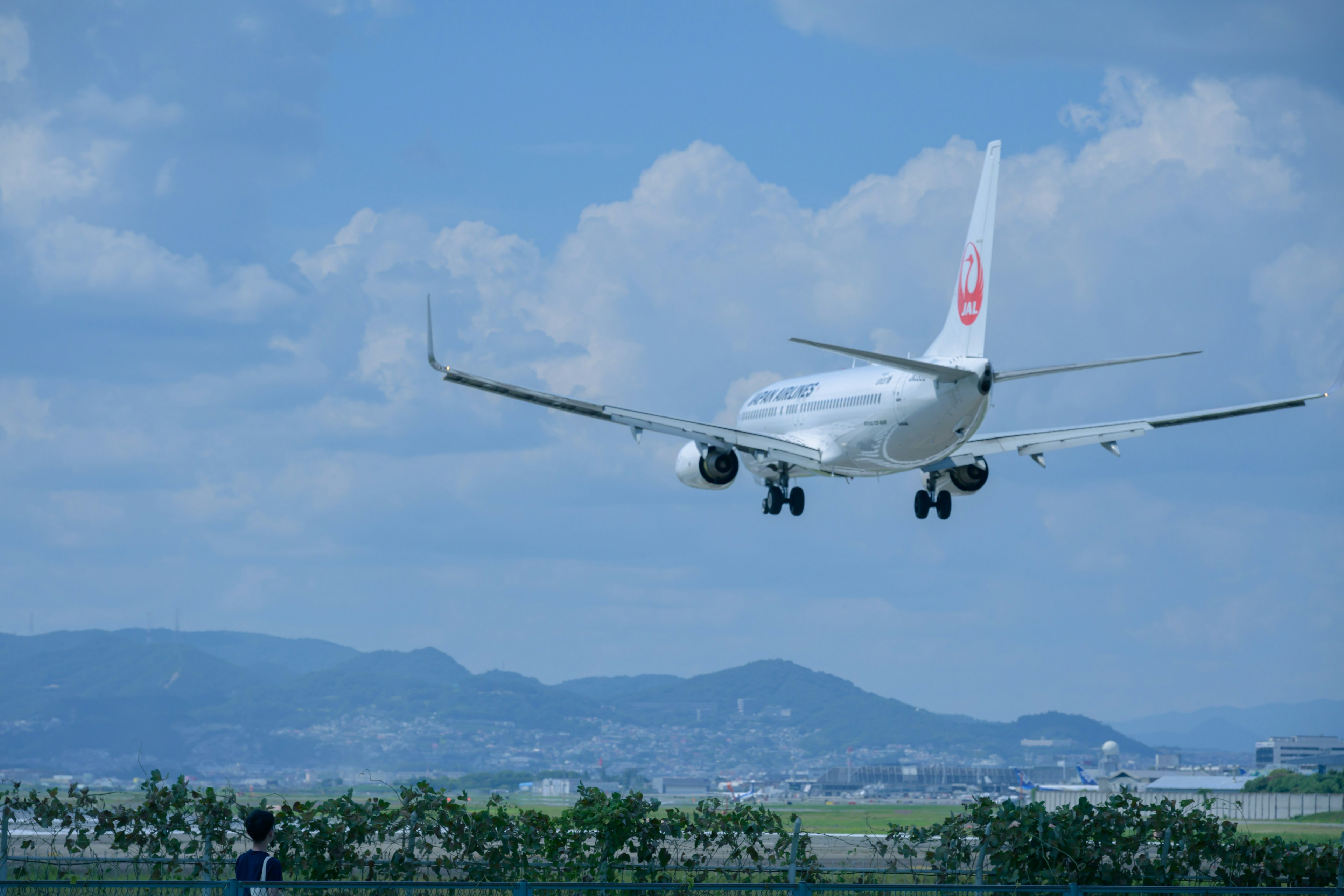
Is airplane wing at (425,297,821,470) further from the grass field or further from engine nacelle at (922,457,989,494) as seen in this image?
the grass field

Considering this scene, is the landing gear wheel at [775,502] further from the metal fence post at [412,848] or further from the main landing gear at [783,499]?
the metal fence post at [412,848]

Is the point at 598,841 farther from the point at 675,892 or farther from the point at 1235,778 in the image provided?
the point at 1235,778

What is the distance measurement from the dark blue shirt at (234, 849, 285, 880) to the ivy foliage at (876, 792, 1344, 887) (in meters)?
13.5

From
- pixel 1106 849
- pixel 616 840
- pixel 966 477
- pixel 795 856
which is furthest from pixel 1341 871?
pixel 966 477

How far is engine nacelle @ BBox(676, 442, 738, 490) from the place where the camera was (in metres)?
56.5

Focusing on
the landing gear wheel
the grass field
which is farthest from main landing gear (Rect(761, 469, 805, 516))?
the grass field

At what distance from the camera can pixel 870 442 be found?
168 ft

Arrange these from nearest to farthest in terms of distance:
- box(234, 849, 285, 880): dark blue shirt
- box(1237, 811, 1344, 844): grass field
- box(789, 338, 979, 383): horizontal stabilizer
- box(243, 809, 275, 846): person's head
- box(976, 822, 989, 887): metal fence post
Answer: box(243, 809, 275, 846): person's head
box(234, 849, 285, 880): dark blue shirt
box(976, 822, 989, 887): metal fence post
box(789, 338, 979, 383): horizontal stabilizer
box(1237, 811, 1344, 844): grass field

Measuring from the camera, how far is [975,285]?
52438mm

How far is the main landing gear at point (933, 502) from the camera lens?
56219 millimetres

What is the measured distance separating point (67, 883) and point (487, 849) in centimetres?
909

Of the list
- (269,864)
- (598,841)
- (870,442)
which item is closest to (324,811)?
(598,841)

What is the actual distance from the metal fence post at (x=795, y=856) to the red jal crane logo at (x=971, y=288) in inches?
1096

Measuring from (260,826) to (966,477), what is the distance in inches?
1643
